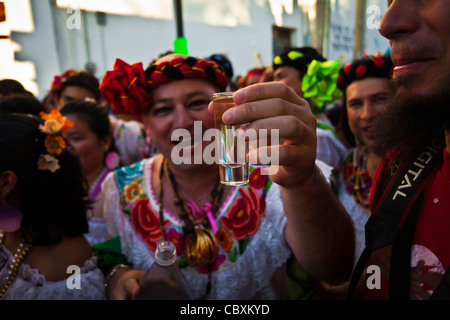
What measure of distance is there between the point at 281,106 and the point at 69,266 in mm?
1374

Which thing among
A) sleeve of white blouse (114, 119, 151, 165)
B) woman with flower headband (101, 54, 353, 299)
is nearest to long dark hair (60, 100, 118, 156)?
sleeve of white blouse (114, 119, 151, 165)

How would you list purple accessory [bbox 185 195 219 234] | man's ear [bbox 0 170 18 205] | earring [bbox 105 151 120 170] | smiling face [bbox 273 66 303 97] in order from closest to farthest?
1. man's ear [bbox 0 170 18 205]
2. purple accessory [bbox 185 195 219 234]
3. earring [bbox 105 151 120 170]
4. smiling face [bbox 273 66 303 97]

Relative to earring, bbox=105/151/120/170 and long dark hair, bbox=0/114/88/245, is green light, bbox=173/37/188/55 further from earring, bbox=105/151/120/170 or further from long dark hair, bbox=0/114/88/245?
earring, bbox=105/151/120/170

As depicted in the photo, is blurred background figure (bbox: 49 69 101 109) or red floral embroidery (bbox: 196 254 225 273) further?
blurred background figure (bbox: 49 69 101 109)

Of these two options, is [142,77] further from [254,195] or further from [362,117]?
[362,117]

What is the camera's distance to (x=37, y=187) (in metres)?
1.74

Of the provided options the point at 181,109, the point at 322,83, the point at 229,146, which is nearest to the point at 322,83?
the point at 322,83

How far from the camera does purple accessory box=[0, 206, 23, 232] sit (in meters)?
1.52

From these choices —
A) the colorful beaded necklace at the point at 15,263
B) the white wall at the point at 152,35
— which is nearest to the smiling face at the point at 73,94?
the white wall at the point at 152,35

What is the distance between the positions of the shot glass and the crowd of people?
6 cm

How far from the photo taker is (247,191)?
183 cm

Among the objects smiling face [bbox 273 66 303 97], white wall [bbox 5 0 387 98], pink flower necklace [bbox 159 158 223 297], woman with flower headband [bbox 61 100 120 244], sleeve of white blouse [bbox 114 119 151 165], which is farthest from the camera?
white wall [bbox 5 0 387 98]

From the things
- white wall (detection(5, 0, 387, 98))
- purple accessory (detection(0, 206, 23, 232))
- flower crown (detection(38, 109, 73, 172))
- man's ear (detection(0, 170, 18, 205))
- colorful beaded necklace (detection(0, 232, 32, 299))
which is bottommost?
colorful beaded necklace (detection(0, 232, 32, 299))

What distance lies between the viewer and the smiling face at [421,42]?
89 cm
